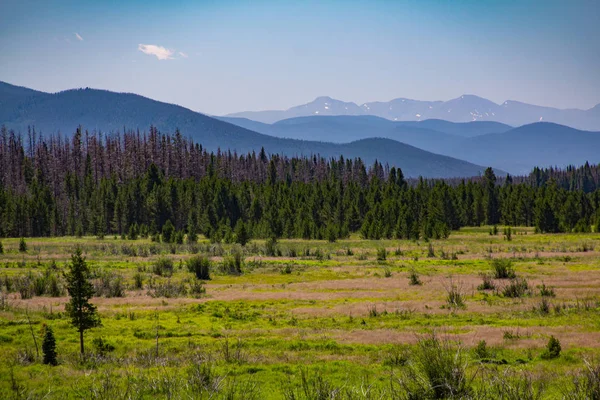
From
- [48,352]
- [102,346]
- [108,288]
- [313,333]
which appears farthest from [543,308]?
[108,288]

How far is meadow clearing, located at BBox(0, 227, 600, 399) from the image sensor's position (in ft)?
37.2

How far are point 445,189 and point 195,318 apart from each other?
105729 mm

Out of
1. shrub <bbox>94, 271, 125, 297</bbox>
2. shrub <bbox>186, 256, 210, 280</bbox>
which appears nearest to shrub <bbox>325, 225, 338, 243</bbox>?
shrub <bbox>186, 256, 210, 280</bbox>

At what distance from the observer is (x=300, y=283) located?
39.0 metres

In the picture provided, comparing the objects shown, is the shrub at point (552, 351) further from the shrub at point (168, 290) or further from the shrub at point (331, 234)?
the shrub at point (331, 234)

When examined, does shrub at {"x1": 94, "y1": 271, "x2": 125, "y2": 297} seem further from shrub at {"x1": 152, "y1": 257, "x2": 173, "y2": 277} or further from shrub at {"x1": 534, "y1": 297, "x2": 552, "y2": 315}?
shrub at {"x1": 534, "y1": 297, "x2": 552, "y2": 315}

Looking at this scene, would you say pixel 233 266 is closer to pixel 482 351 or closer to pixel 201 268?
pixel 201 268

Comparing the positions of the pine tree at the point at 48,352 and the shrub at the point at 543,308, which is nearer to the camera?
the pine tree at the point at 48,352

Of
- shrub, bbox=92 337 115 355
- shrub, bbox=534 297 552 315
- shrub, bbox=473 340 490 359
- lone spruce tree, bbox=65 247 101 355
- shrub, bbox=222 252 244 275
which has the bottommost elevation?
shrub, bbox=222 252 244 275

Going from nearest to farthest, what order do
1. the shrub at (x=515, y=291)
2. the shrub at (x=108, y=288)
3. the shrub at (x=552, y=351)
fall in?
the shrub at (x=552, y=351) → the shrub at (x=515, y=291) → the shrub at (x=108, y=288)

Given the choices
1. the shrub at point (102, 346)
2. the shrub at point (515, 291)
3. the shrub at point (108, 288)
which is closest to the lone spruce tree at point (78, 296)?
the shrub at point (102, 346)

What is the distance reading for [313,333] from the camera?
2198 centimetres

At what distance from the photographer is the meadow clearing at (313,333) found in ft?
37.2

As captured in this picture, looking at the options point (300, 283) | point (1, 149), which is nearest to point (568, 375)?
point (300, 283)
